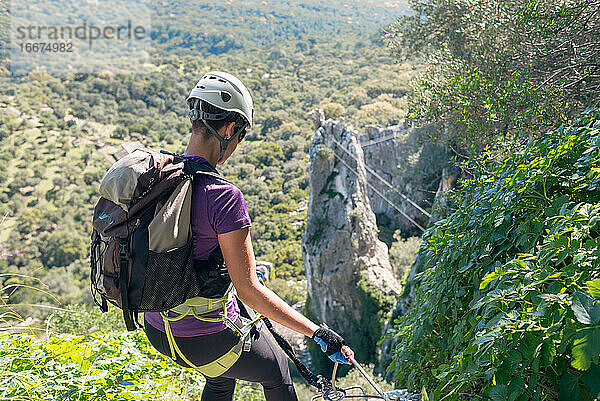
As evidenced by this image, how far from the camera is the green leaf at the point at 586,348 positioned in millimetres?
960

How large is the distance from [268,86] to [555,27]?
81437 mm

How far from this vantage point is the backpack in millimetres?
1700

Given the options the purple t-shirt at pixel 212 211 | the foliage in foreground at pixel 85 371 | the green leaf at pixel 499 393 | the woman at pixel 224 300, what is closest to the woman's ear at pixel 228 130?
the woman at pixel 224 300

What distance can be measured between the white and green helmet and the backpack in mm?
262

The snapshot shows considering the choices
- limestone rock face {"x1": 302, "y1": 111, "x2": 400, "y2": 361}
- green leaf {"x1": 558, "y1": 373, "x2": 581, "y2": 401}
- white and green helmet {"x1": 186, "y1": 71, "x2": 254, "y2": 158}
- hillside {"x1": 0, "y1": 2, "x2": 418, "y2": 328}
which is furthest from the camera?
hillside {"x1": 0, "y1": 2, "x2": 418, "y2": 328}

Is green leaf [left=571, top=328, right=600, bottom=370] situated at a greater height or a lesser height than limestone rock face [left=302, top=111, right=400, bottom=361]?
greater

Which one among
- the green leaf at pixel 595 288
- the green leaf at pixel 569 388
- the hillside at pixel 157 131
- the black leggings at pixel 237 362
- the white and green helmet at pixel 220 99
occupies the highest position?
the white and green helmet at pixel 220 99

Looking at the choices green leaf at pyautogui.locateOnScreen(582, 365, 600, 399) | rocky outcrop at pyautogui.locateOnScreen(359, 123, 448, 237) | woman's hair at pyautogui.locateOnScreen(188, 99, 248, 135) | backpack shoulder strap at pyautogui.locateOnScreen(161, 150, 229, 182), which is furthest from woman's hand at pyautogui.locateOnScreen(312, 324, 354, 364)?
rocky outcrop at pyautogui.locateOnScreen(359, 123, 448, 237)

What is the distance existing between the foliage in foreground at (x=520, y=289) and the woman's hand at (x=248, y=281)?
0.63 m

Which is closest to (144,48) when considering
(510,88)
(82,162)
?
(82,162)

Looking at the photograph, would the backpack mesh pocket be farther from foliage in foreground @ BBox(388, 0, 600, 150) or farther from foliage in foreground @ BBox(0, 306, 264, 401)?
foliage in foreground @ BBox(388, 0, 600, 150)

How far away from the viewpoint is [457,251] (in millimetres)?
2227

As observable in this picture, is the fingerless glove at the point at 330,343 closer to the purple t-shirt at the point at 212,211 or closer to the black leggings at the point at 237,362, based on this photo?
the black leggings at the point at 237,362

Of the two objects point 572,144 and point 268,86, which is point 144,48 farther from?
point 572,144
